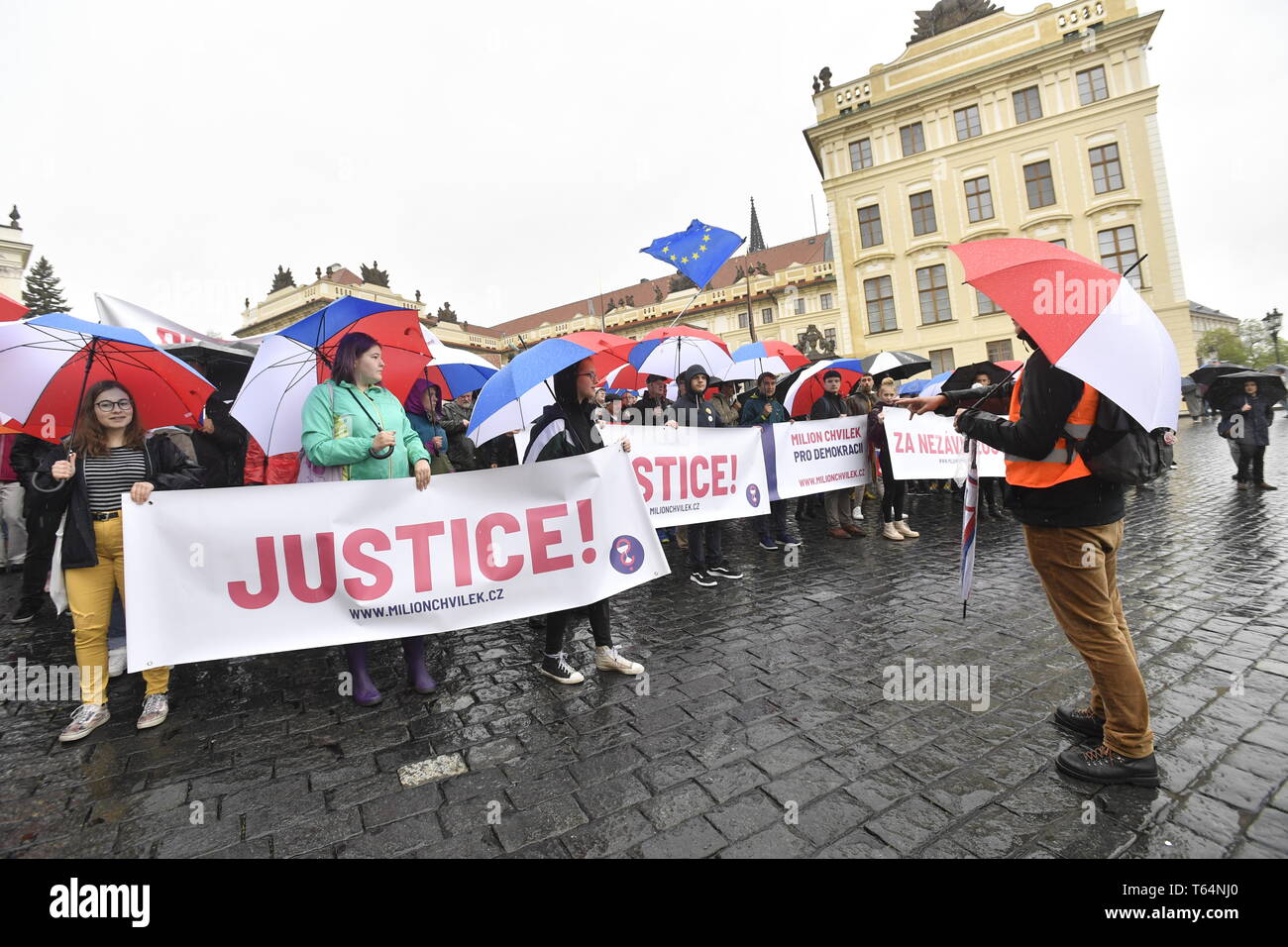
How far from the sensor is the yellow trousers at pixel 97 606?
3.37 meters

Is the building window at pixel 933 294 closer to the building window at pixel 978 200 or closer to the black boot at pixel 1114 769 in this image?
the building window at pixel 978 200

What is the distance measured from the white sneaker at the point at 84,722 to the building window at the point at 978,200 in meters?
41.3

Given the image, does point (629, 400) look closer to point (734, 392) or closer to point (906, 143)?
point (734, 392)

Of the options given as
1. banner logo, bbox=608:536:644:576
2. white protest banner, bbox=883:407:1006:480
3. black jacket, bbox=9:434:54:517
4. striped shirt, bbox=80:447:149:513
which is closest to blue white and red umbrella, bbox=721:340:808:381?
white protest banner, bbox=883:407:1006:480

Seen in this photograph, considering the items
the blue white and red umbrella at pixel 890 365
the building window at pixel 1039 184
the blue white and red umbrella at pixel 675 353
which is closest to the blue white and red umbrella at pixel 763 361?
the blue white and red umbrella at pixel 675 353

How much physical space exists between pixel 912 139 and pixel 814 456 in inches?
1471

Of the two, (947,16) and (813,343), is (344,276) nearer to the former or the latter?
(813,343)

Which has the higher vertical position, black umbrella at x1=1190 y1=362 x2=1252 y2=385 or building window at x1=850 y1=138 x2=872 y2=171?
building window at x1=850 y1=138 x2=872 y2=171

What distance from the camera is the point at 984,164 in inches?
1353

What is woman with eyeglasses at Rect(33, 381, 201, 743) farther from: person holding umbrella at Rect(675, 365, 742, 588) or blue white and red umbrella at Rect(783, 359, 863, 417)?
blue white and red umbrella at Rect(783, 359, 863, 417)

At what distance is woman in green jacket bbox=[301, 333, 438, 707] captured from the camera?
346 centimetres

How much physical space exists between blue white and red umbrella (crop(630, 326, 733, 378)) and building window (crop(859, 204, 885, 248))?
34418 mm
